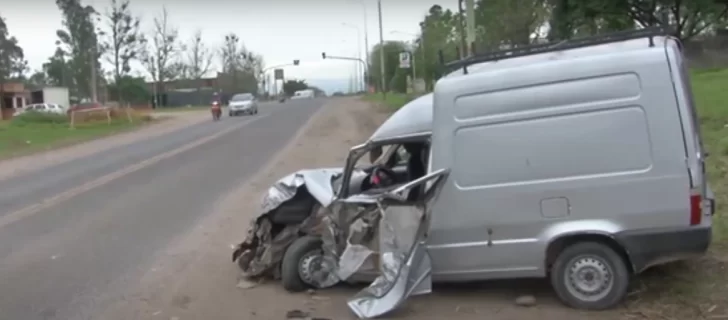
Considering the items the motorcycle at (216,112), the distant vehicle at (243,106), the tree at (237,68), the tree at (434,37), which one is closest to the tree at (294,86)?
the tree at (237,68)

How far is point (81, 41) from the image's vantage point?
85062 millimetres

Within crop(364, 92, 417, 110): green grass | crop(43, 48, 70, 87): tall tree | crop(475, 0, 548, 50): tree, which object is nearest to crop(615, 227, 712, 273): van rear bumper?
crop(364, 92, 417, 110): green grass

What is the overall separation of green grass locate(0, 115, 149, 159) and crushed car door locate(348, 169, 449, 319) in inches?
915

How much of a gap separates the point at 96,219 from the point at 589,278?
26.7ft


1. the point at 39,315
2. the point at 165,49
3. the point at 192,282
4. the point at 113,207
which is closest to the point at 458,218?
the point at 192,282

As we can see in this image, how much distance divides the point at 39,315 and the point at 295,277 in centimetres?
218

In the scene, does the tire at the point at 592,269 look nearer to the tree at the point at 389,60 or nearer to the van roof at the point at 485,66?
the van roof at the point at 485,66

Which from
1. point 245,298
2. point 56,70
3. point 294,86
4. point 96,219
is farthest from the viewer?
point 294,86

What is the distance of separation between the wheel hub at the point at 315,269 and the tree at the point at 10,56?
86.0 meters

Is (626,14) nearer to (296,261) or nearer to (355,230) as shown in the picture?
(296,261)

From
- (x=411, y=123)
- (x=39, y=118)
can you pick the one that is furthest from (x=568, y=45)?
(x=39, y=118)

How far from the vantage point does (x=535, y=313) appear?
23.5 ft

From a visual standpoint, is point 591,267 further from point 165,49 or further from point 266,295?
point 165,49

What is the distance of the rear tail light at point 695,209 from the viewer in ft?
22.3
